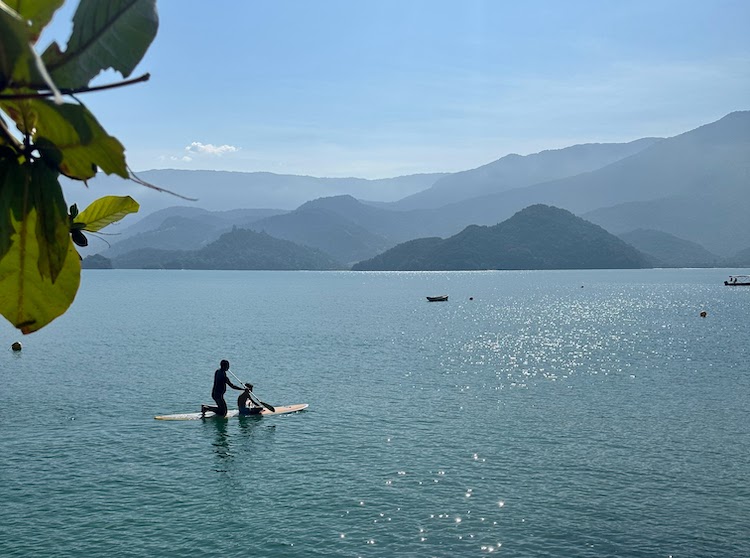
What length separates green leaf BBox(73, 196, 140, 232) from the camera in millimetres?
1812

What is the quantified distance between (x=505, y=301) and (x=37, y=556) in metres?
177

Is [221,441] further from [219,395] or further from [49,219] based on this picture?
[49,219]

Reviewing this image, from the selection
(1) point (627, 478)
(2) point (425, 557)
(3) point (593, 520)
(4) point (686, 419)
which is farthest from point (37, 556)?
(4) point (686, 419)

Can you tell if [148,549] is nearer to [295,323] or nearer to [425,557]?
[425,557]

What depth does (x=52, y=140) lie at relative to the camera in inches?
50.6

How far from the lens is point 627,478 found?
1292 inches

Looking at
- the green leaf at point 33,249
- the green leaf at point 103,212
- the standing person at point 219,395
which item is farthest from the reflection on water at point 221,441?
the green leaf at point 33,249

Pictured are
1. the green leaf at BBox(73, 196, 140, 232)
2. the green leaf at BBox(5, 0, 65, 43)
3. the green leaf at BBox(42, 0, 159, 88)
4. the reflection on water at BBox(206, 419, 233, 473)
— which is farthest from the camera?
the reflection on water at BBox(206, 419, 233, 473)

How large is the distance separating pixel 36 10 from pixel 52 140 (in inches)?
9.7

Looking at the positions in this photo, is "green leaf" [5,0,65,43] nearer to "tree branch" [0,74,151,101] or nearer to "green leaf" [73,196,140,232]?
"tree branch" [0,74,151,101]

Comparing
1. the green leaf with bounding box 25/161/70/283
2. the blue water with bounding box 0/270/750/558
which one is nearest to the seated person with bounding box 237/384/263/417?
the blue water with bounding box 0/270/750/558

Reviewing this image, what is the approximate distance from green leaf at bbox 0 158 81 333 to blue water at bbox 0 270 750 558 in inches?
981

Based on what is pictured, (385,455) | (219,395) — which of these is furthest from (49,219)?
(219,395)

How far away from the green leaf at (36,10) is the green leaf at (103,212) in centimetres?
66
